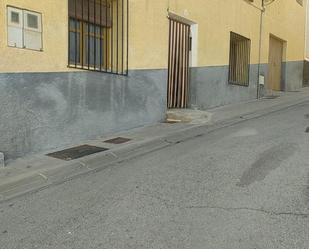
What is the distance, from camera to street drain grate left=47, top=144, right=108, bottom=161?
290 inches

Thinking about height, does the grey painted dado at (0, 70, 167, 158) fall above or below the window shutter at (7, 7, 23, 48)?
below

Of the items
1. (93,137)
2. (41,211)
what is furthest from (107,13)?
(41,211)

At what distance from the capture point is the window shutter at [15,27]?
273 inches

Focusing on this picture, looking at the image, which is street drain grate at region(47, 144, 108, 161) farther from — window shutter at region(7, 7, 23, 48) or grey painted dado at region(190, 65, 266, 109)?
grey painted dado at region(190, 65, 266, 109)

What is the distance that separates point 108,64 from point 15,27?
2658mm

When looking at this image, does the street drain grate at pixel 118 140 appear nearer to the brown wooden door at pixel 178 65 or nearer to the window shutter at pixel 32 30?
the window shutter at pixel 32 30

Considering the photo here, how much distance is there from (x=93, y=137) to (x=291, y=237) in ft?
16.7

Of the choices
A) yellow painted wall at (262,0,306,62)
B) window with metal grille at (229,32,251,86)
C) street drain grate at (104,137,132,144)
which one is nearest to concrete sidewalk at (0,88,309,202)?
street drain grate at (104,137,132,144)

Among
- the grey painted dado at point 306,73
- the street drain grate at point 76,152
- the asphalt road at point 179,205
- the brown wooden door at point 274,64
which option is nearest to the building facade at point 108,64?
the street drain grate at point 76,152

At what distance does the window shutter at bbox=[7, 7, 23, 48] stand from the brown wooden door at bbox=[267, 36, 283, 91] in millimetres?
13150

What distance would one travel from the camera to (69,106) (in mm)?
8039

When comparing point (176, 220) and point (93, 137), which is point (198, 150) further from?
point (176, 220)

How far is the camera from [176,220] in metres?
4.71

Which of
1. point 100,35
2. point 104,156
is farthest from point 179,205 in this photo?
point 100,35
